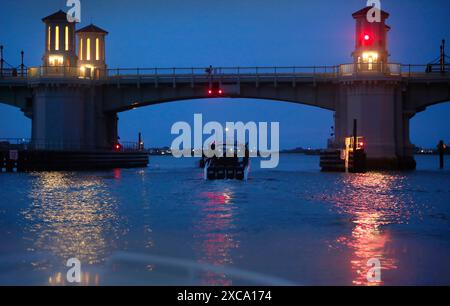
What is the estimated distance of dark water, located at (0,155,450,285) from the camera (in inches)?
603

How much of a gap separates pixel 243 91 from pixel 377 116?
12283 mm

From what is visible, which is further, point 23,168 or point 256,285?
point 23,168

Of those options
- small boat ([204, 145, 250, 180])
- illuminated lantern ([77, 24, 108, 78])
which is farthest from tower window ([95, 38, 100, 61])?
small boat ([204, 145, 250, 180])

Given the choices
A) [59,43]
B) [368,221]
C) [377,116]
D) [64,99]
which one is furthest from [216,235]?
[59,43]

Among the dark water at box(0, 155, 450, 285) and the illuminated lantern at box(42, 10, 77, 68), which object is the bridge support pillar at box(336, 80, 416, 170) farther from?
the dark water at box(0, 155, 450, 285)

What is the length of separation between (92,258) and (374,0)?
59.9 meters

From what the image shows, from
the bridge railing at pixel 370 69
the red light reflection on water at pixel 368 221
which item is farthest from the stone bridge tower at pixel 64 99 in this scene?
the red light reflection on water at pixel 368 221

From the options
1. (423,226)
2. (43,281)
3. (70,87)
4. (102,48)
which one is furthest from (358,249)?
(102,48)

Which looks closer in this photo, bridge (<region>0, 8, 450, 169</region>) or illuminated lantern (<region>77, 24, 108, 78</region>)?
bridge (<region>0, 8, 450, 169</region>)

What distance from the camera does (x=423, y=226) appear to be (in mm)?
23891

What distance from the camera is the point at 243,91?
2603 inches

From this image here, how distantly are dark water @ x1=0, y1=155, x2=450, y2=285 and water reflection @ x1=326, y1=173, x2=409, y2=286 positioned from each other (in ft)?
0.13
